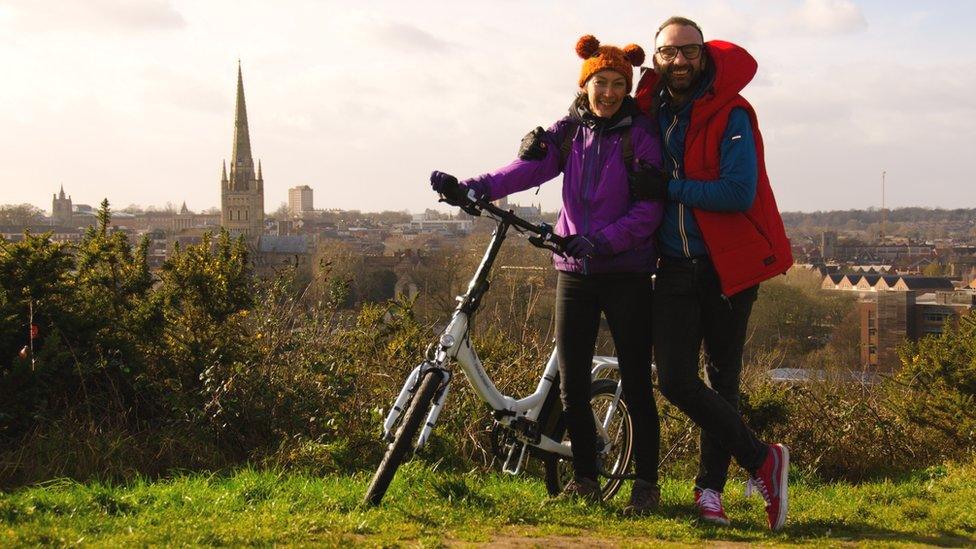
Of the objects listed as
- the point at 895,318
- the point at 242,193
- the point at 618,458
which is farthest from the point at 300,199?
the point at 618,458

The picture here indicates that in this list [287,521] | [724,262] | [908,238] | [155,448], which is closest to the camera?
[287,521]

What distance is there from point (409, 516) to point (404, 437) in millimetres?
301

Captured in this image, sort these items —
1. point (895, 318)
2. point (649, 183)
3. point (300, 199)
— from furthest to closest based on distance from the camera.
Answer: point (300, 199) < point (895, 318) < point (649, 183)

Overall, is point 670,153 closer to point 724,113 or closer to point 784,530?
point 724,113

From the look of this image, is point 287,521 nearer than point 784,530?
Yes

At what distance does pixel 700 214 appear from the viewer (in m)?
3.96

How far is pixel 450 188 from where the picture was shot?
158 inches

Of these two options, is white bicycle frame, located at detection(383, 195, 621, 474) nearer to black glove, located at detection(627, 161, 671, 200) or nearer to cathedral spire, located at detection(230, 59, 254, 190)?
black glove, located at detection(627, 161, 671, 200)

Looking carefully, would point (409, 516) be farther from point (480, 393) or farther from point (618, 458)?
point (618, 458)

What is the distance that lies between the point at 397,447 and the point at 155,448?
1967 millimetres

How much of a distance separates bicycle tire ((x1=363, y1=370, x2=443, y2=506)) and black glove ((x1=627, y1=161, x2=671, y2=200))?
108cm

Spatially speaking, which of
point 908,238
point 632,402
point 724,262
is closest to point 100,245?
point 632,402

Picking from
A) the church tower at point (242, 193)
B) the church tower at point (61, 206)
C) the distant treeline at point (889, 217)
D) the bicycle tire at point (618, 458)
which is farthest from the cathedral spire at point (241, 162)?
the bicycle tire at point (618, 458)

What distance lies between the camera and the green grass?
353cm
